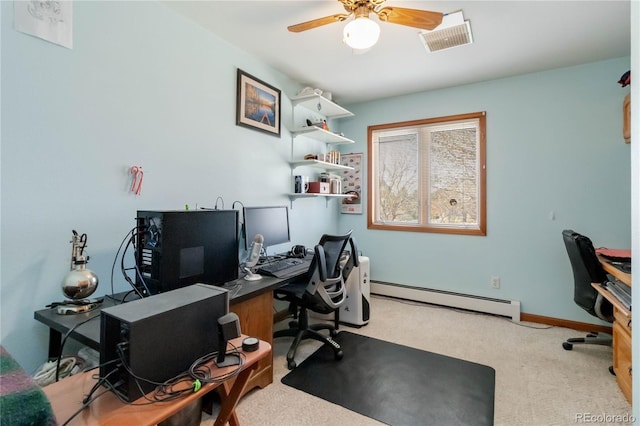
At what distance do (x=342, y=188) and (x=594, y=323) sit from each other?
2914 mm

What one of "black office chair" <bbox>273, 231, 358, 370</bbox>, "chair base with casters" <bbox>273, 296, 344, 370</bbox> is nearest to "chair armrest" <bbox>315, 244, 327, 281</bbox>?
"black office chair" <bbox>273, 231, 358, 370</bbox>

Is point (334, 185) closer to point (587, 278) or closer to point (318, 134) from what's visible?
point (318, 134)

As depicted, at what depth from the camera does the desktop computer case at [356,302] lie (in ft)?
9.47

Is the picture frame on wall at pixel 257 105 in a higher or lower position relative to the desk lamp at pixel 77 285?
higher

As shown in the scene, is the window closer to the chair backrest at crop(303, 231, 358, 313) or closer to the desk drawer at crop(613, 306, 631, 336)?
the desk drawer at crop(613, 306, 631, 336)

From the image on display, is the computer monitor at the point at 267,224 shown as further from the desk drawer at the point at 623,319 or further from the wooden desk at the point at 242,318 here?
the desk drawer at the point at 623,319

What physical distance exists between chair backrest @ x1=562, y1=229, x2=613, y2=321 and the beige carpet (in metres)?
0.39

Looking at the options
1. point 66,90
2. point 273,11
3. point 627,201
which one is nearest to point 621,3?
point 627,201

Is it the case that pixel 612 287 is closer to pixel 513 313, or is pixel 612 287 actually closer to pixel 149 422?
pixel 513 313

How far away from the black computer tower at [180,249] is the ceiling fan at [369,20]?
50.1 inches

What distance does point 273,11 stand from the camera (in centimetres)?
203

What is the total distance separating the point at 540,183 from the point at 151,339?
11.4 ft

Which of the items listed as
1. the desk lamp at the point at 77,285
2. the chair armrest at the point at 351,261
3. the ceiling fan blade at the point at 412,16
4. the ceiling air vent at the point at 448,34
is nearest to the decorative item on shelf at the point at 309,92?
the ceiling air vent at the point at 448,34

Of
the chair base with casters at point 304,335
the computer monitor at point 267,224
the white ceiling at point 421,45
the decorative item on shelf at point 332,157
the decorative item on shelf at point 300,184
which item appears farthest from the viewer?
the decorative item on shelf at point 332,157
